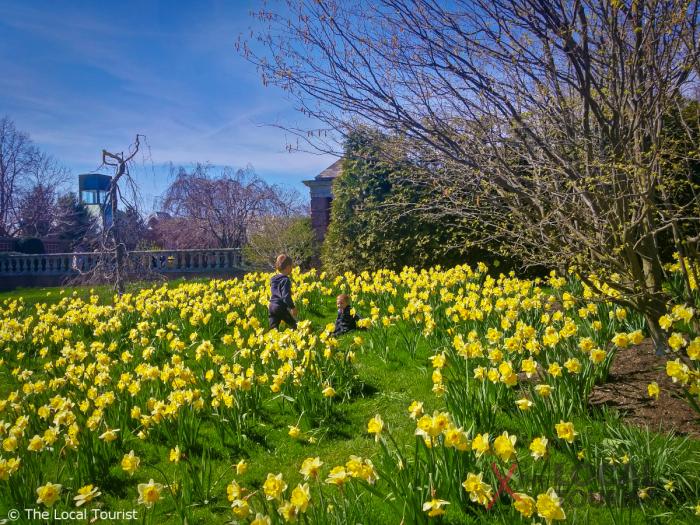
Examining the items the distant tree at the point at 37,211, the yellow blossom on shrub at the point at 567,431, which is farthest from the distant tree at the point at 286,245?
the distant tree at the point at 37,211

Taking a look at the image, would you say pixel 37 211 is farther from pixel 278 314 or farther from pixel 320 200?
pixel 278 314

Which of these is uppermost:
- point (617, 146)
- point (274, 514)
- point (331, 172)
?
point (331, 172)

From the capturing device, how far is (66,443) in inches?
137

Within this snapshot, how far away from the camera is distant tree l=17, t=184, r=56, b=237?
33.3 meters

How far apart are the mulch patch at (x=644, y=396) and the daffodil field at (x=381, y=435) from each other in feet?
0.33

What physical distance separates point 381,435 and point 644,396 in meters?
2.06

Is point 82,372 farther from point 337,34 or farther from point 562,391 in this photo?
point 562,391

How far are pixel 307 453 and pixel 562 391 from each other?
1.76 metres

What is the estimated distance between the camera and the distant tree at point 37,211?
3334 cm

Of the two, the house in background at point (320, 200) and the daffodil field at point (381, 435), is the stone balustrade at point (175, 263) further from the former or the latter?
the daffodil field at point (381, 435)

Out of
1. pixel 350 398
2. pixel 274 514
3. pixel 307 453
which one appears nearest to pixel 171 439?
pixel 307 453

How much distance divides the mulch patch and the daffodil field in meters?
0.10

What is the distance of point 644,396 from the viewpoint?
140 inches

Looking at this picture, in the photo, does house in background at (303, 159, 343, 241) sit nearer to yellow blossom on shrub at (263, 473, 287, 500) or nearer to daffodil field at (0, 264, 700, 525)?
daffodil field at (0, 264, 700, 525)
